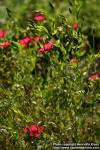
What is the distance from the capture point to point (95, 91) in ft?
11.9

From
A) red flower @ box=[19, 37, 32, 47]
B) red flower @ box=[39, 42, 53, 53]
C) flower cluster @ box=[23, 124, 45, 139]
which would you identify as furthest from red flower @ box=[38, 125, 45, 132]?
red flower @ box=[19, 37, 32, 47]

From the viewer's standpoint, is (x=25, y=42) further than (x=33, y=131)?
Yes

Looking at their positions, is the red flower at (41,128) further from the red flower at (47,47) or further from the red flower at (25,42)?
the red flower at (25,42)

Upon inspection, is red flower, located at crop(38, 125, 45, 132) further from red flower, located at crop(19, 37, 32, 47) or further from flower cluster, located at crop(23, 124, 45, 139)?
red flower, located at crop(19, 37, 32, 47)

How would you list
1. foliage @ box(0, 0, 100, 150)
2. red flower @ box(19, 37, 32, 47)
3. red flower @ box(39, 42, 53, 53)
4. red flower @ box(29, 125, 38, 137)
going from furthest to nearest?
red flower @ box(19, 37, 32, 47)
red flower @ box(39, 42, 53, 53)
foliage @ box(0, 0, 100, 150)
red flower @ box(29, 125, 38, 137)

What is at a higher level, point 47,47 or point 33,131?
point 47,47

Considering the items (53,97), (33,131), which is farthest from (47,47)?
(33,131)

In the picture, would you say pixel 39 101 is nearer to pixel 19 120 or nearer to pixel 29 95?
pixel 29 95

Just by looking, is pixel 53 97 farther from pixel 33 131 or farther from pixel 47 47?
pixel 33 131

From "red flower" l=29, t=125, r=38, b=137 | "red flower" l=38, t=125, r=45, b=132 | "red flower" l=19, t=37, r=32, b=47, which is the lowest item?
"red flower" l=38, t=125, r=45, b=132

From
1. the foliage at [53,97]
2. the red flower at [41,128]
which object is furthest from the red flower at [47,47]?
the red flower at [41,128]

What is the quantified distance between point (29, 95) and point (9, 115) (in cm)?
26

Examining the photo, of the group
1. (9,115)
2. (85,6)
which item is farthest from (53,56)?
(85,6)

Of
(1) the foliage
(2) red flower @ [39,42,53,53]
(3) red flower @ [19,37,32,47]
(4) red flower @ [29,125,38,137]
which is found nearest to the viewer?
(4) red flower @ [29,125,38,137]
